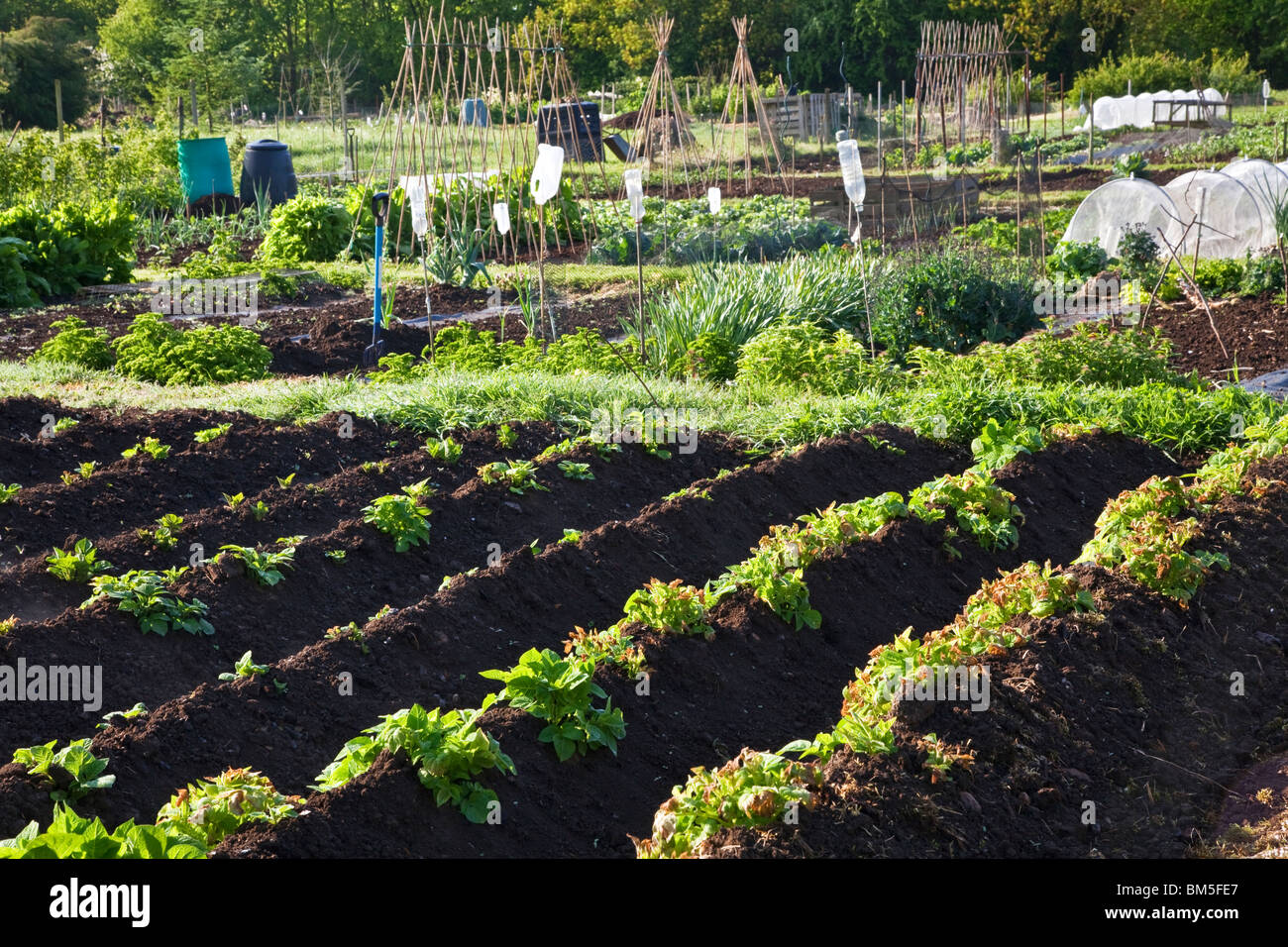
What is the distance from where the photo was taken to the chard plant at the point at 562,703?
3.68 m

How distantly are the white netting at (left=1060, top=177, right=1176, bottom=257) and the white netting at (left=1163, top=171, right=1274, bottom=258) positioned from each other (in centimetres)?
20

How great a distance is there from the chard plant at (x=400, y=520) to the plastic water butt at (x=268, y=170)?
13313 millimetres

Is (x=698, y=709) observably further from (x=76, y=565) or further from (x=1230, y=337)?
(x=1230, y=337)

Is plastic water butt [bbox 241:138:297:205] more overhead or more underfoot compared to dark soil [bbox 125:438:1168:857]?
more overhead

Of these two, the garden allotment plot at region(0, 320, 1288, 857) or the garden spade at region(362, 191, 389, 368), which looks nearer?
the garden allotment plot at region(0, 320, 1288, 857)

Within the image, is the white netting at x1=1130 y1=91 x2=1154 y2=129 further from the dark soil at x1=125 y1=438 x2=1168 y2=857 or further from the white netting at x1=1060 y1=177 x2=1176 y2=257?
the dark soil at x1=125 y1=438 x2=1168 y2=857

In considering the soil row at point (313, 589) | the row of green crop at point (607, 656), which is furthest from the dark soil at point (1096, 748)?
the soil row at point (313, 589)

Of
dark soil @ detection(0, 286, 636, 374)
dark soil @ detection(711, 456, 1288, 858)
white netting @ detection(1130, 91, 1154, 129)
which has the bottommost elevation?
dark soil @ detection(711, 456, 1288, 858)

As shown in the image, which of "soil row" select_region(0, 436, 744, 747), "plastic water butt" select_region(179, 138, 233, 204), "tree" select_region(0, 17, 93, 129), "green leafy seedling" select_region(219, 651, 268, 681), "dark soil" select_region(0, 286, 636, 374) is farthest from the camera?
"tree" select_region(0, 17, 93, 129)

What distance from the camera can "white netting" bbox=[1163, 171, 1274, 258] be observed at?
38.8 ft

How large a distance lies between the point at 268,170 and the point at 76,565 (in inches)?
548

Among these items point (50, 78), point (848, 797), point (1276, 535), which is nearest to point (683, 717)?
point (848, 797)

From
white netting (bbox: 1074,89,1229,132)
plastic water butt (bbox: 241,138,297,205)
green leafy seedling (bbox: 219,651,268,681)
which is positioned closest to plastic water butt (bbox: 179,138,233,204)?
plastic water butt (bbox: 241,138,297,205)

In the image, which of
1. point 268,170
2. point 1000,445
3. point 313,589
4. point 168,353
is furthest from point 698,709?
point 268,170
